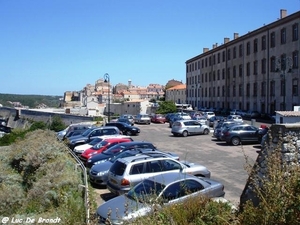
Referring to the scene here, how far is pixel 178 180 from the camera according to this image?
29.6ft

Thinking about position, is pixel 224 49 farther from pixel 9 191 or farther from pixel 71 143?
pixel 9 191

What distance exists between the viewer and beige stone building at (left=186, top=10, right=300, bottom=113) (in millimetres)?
50969

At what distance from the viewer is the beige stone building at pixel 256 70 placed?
50969 mm

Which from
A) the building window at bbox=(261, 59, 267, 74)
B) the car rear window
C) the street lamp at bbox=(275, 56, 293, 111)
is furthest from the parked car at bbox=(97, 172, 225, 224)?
the building window at bbox=(261, 59, 267, 74)

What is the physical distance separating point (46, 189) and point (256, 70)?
5544cm

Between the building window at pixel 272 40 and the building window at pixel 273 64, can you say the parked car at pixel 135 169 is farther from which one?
the building window at pixel 272 40

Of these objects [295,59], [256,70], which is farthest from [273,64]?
[295,59]

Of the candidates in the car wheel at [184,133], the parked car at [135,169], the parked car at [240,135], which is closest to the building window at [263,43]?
the car wheel at [184,133]

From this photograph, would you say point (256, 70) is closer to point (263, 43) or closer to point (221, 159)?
point (263, 43)

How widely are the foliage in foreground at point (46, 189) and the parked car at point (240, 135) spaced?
14.5 meters

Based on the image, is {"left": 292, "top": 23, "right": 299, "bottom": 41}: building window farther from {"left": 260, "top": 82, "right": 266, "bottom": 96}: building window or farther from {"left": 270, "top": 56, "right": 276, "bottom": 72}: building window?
{"left": 260, "top": 82, "right": 266, "bottom": 96}: building window

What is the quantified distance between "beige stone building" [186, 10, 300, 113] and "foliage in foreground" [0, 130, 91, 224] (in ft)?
138

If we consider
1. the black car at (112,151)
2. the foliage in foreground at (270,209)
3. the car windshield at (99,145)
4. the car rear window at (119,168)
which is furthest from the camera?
the car windshield at (99,145)

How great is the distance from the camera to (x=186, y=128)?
113 ft
